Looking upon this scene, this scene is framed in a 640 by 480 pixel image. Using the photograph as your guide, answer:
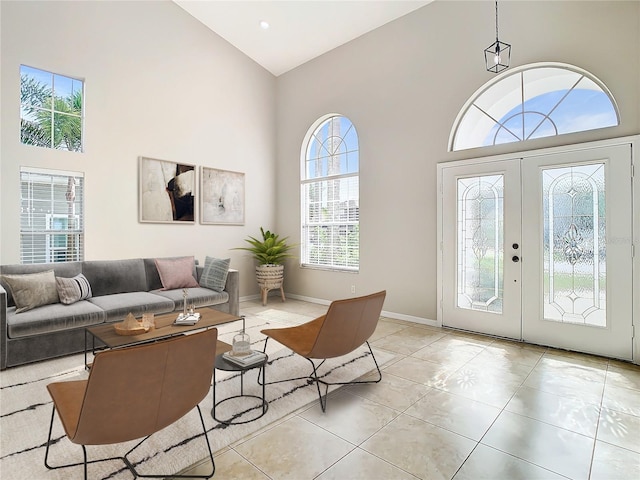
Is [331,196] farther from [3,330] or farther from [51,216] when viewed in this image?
[3,330]

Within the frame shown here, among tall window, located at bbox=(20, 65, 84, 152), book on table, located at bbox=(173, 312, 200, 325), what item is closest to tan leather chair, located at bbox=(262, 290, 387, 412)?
book on table, located at bbox=(173, 312, 200, 325)

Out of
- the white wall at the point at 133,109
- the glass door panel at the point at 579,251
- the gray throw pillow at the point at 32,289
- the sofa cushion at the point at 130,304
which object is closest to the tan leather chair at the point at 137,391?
the sofa cushion at the point at 130,304

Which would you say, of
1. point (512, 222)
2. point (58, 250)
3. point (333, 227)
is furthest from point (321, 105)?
point (58, 250)

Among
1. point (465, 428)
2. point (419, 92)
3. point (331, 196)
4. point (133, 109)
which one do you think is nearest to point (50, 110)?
point (133, 109)

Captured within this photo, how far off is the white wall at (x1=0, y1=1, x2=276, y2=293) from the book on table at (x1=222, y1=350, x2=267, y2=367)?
309 centimetres

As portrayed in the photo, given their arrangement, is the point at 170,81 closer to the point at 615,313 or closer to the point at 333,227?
the point at 333,227

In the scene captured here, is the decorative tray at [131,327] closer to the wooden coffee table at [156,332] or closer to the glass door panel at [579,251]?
the wooden coffee table at [156,332]

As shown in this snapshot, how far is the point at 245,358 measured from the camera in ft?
7.66

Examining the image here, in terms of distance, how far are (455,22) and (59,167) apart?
16.7ft

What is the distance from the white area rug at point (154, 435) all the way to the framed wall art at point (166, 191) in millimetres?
2194

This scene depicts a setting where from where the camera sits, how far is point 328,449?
1985 mm

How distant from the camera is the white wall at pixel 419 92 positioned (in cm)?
336

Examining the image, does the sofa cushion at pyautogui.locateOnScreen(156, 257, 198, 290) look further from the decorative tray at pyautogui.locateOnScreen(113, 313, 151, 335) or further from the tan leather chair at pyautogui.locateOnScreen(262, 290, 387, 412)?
the tan leather chair at pyautogui.locateOnScreen(262, 290, 387, 412)

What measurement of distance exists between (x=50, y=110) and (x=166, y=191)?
62.6 inches
